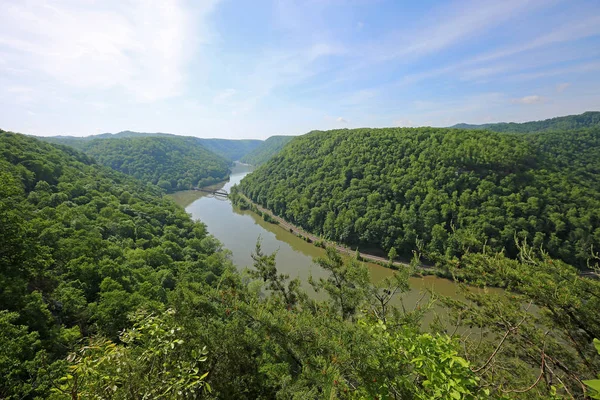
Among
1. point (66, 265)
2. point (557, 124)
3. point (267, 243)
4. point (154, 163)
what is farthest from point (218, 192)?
point (557, 124)

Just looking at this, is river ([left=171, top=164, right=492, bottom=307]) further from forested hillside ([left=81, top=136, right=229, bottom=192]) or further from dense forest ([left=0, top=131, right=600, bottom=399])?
forested hillside ([left=81, top=136, right=229, bottom=192])

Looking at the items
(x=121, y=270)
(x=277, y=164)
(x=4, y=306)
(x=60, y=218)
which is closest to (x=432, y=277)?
(x=121, y=270)

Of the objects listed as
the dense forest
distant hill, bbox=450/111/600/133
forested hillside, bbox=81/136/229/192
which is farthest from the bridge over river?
distant hill, bbox=450/111/600/133

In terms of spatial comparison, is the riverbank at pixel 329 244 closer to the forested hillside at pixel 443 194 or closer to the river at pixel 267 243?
the river at pixel 267 243

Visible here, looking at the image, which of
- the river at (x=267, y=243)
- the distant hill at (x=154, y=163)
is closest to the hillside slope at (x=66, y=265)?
the river at (x=267, y=243)

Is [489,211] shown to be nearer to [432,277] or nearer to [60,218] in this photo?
[432,277]

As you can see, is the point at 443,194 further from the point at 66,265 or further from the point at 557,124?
the point at 557,124
